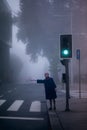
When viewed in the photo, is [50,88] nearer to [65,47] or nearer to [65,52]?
[65,52]

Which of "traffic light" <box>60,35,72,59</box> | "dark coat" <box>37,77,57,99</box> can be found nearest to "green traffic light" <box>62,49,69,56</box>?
"traffic light" <box>60,35,72,59</box>

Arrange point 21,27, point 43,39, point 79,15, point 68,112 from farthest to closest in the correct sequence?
point 21,27 → point 43,39 → point 79,15 → point 68,112

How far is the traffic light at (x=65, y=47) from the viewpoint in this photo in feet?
62.1

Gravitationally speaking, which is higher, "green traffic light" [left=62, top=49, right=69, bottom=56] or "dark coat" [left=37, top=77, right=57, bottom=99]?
"green traffic light" [left=62, top=49, right=69, bottom=56]

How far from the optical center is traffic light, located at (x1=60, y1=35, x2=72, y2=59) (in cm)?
1894

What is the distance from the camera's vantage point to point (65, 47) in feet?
62.4

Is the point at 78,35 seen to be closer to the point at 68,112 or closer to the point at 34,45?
the point at 34,45

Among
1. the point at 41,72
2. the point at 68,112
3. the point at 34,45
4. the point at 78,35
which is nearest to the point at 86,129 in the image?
the point at 68,112

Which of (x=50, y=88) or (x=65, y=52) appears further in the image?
(x=50, y=88)

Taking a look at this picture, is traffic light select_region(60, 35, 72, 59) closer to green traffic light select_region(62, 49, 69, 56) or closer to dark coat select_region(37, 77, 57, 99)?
green traffic light select_region(62, 49, 69, 56)

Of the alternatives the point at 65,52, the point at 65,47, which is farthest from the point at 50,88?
the point at 65,47

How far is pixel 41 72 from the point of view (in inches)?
4220

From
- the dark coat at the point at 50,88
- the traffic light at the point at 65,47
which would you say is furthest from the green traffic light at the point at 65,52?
the dark coat at the point at 50,88

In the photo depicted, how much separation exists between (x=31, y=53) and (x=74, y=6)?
10294 millimetres
